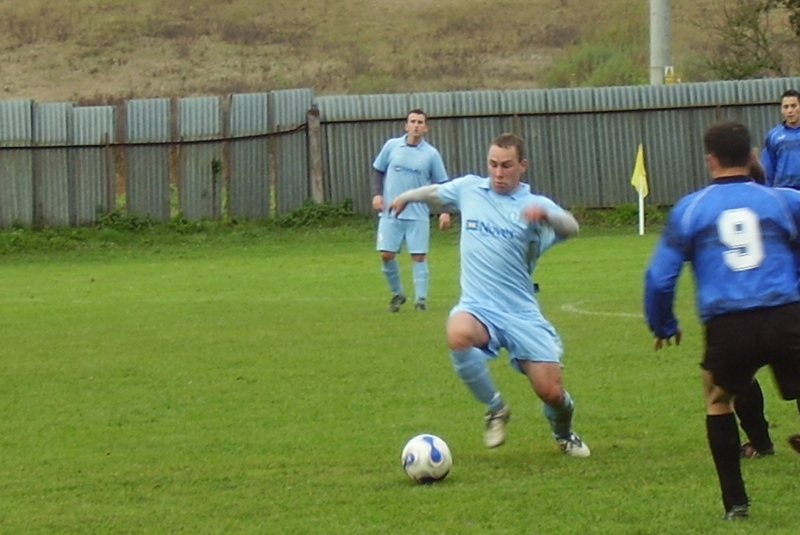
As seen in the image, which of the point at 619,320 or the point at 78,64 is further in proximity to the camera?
the point at 78,64

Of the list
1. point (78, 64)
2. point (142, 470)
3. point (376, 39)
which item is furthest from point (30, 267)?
point (376, 39)

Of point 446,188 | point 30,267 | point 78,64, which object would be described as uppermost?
point 78,64

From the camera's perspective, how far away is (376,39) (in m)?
60.5

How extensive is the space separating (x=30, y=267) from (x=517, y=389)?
47.8ft

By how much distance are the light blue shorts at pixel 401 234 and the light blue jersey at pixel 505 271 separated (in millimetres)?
7467

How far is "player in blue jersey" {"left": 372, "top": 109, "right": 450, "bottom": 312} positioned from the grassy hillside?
107ft

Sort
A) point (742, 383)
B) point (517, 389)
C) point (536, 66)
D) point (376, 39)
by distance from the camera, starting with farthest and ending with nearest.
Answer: point (376, 39)
point (536, 66)
point (517, 389)
point (742, 383)

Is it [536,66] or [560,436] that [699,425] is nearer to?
[560,436]

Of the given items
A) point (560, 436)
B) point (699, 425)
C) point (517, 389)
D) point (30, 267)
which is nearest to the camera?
point (560, 436)

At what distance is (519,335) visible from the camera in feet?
25.4

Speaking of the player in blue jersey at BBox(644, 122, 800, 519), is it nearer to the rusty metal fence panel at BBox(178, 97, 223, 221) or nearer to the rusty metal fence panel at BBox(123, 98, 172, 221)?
the rusty metal fence panel at BBox(178, 97, 223, 221)

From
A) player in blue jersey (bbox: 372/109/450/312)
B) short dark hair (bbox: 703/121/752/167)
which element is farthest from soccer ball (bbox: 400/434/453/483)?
player in blue jersey (bbox: 372/109/450/312)

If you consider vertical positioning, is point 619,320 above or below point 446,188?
below

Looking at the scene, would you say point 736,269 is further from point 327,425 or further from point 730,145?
point 327,425
